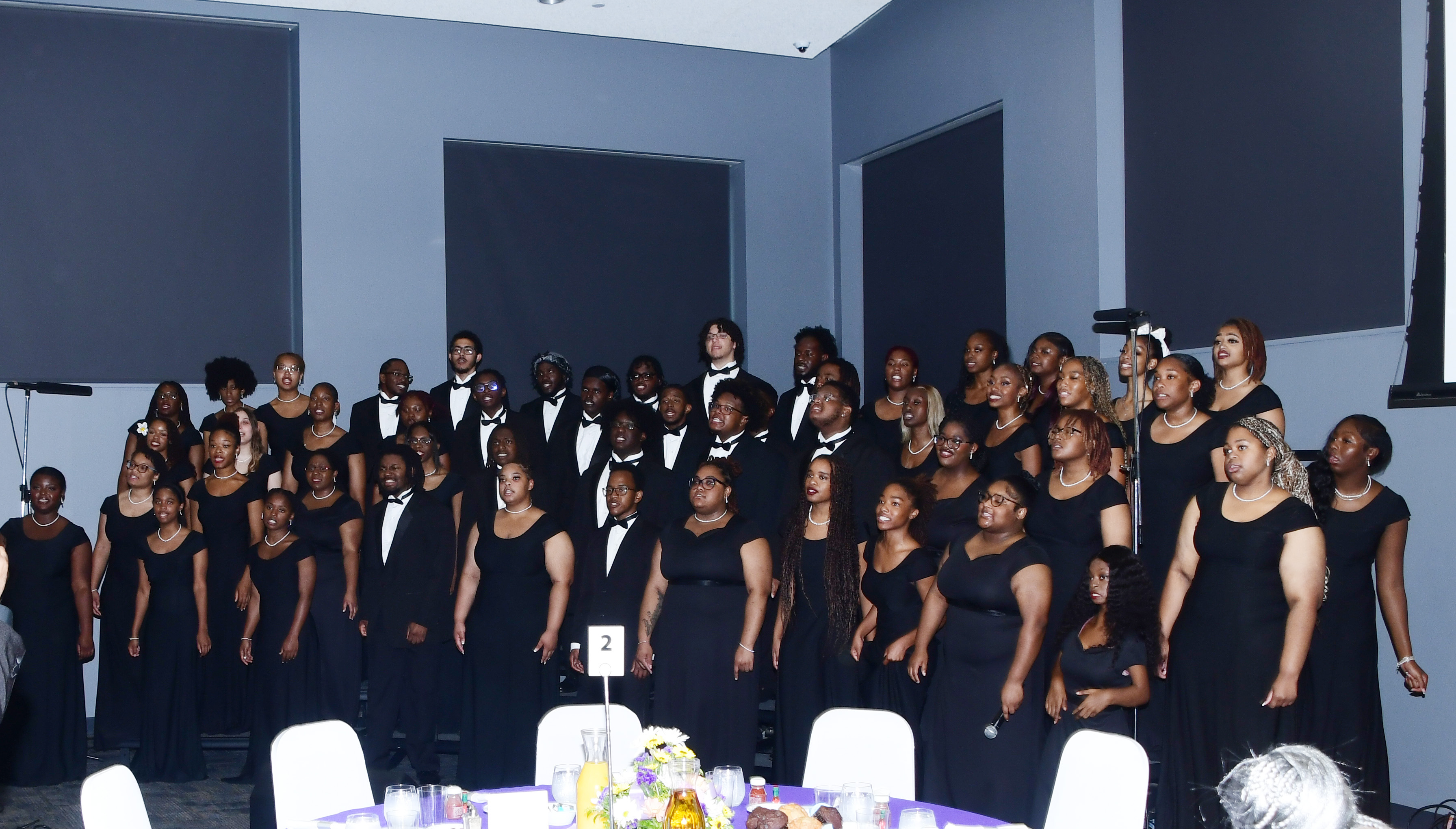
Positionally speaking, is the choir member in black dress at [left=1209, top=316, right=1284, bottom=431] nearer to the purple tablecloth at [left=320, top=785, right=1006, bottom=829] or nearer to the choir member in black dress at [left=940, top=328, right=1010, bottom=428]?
the choir member in black dress at [left=940, top=328, right=1010, bottom=428]

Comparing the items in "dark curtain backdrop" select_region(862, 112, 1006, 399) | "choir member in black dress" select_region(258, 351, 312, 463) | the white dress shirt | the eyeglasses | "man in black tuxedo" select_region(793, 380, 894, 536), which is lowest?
the white dress shirt

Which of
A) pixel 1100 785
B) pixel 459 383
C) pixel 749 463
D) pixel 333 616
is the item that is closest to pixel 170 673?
pixel 333 616

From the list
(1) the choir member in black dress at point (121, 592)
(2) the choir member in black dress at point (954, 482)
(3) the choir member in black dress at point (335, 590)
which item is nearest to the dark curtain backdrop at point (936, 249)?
(2) the choir member in black dress at point (954, 482)

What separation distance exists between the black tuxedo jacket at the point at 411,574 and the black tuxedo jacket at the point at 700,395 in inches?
56.9

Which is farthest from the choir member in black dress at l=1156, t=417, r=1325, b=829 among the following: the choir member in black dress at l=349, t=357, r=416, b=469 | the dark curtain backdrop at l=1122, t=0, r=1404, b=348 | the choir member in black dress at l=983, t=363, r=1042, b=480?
the choir member in black dress at l=349, t=357, r=416, b=469

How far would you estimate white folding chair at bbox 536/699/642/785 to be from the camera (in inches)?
161

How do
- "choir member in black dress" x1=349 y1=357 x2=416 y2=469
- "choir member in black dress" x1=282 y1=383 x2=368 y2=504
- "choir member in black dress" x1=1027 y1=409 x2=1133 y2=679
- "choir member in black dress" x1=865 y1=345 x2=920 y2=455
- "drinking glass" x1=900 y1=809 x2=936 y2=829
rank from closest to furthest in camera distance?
"drinking glass" x1=900 y1=809 x2=936 y2=829
"choir member in black dress" x1=1027 y1=409 x2=1133 y2=679
"choir member in black dress" x1=865 y1=345 x2=920 y2=455
"choir member in black dress" x1=282 y1=383 x2=368 y2=504
"choir member in black dress" x1=349 y1=357 x2=416 y2=469

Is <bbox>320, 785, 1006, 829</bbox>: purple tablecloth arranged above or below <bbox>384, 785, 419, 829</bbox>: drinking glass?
below

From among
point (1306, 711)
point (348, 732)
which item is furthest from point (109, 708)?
point (1306, 711)

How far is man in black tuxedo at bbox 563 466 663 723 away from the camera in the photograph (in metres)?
5.91

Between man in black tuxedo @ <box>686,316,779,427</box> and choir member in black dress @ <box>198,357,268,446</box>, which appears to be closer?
man in black tuxedo @ <box>686,316,779,427</box>

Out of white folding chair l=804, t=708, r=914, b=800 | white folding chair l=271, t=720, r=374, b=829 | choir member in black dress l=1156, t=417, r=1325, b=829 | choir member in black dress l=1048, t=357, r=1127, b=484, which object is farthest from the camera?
choir member in black dress l=1048, t=357, r=1127, b=484

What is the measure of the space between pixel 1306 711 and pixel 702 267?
5.94 meters

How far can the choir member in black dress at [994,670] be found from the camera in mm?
4598
